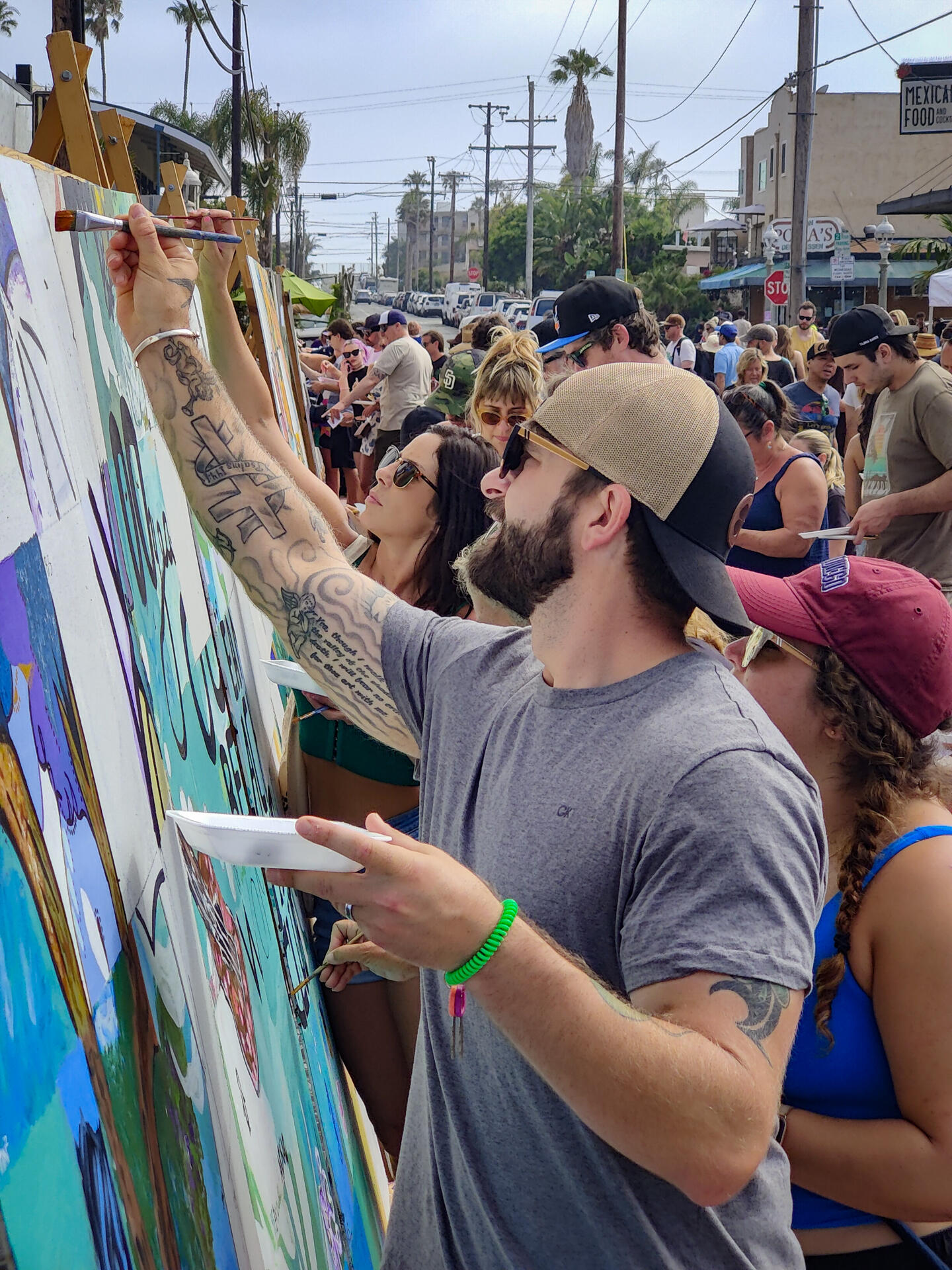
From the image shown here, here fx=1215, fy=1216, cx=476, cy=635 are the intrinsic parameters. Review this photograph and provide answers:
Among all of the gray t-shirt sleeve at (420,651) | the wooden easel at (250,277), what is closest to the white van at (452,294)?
the wooden easel at (250,277)

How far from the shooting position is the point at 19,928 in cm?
97

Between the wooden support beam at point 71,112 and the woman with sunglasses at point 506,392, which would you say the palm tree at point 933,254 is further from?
the wooden support beam at point 71,112

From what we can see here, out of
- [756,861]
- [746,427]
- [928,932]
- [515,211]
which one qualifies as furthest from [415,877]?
[515,211]

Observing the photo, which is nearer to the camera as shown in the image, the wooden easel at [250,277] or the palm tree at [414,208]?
the wooden easel at [250,277]

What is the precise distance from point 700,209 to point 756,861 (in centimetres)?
11002

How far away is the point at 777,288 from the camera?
19.4 m

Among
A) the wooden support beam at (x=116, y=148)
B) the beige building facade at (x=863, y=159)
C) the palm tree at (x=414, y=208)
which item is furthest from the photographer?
the palm tree at (x=414, y=208)

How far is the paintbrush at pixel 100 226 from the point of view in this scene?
157cm

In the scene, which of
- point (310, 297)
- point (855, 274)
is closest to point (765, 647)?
point (310, 297)

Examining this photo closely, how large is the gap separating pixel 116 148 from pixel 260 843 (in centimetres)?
315

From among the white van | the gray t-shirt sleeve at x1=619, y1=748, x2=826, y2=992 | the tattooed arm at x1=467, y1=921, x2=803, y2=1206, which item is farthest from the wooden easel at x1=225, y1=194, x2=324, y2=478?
the white van

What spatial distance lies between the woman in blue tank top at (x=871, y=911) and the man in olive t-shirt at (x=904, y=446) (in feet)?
12.2

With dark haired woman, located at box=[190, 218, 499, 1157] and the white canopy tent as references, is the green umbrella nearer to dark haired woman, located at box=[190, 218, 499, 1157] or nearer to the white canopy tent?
the white canopy tent

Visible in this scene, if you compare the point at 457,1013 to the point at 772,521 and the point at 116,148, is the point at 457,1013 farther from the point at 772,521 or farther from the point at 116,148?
the point at 772,521
